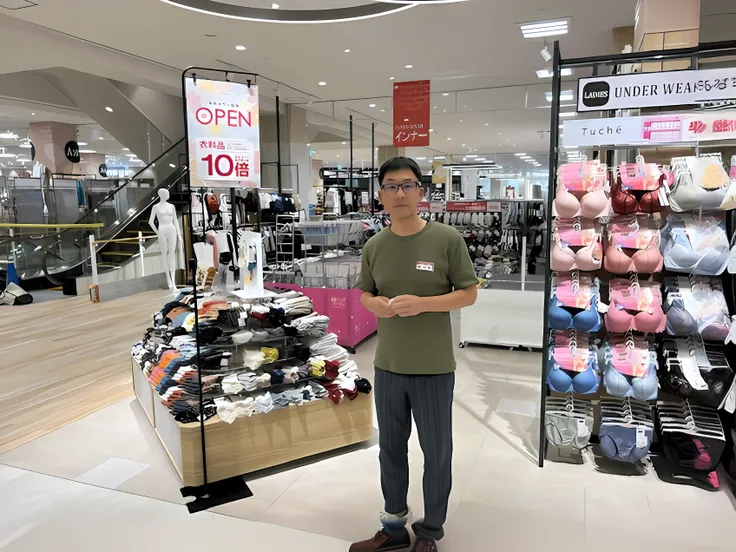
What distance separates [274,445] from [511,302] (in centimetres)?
342

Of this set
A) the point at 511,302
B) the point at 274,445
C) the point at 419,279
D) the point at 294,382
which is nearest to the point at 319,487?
the point at 274,445

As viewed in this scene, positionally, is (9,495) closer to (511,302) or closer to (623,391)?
(623,391)

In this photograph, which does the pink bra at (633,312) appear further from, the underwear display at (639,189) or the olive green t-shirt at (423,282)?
the olive green t-shirt at (423,282)

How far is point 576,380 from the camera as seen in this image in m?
3.10

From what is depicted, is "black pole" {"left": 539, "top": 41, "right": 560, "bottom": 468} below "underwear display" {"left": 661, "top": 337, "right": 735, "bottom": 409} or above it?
above

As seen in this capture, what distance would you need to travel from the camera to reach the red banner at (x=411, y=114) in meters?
7.77

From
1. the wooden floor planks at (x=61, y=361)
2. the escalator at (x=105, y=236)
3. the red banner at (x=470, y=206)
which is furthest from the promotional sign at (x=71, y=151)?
the red banner at (x=470, y=206)

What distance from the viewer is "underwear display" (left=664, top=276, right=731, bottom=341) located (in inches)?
116

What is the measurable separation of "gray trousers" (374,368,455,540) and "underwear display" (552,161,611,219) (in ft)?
4.55

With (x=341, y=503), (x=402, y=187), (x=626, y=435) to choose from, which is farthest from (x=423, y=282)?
(x=626, y=435)

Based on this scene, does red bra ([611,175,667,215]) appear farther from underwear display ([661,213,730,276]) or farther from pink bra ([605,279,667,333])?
pink bra ([605,279,667,333])

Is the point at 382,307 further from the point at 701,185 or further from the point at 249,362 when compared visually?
the point at 701,185

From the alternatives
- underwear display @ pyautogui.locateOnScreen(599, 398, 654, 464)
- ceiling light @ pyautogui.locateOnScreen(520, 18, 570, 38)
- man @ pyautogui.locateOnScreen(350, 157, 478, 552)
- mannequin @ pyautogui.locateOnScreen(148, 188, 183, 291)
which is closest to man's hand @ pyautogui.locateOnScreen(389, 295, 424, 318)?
man @ pyautogui.locateOnScreen(350, 157, 478, 552)

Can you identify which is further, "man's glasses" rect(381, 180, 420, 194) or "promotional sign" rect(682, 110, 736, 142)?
"promotional sign" rect(682, 110, 736, 142)
